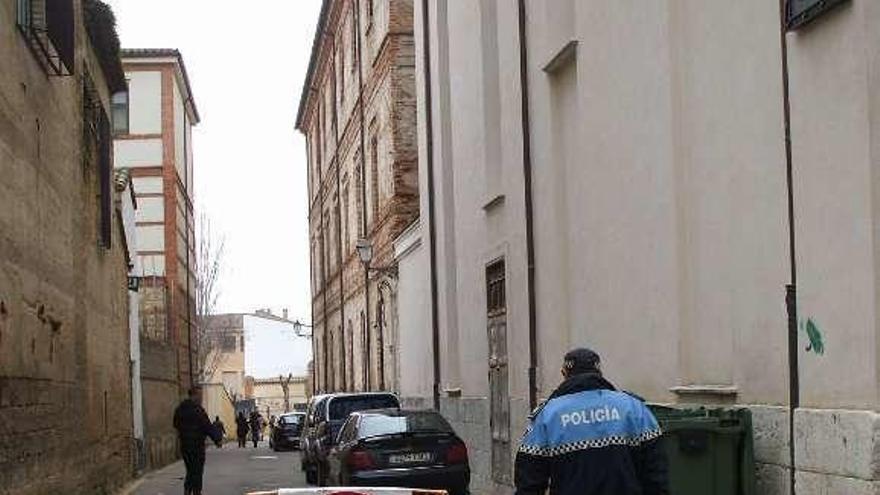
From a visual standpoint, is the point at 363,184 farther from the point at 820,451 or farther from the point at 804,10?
the point at 820,451

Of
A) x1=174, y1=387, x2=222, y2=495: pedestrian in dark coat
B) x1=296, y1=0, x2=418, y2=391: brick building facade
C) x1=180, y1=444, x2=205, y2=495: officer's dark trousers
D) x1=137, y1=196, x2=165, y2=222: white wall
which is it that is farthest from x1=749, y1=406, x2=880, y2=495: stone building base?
x1=137, y1=196, x2=165, y2=222: white wall

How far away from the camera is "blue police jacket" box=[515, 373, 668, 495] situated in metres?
6.54

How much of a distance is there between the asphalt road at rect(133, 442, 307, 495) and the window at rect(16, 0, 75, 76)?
1009 cm

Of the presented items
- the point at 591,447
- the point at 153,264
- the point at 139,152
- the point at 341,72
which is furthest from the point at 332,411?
the point at 139,152

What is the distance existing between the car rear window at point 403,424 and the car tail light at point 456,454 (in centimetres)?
24

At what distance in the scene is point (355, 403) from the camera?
76.4ft

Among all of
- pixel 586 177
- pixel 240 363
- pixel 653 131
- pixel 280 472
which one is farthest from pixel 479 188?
pixel 240 363

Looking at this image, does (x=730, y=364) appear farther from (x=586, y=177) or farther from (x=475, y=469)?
(x=475, y=469)

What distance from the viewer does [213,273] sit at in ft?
211

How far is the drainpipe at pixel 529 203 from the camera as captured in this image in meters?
15.8

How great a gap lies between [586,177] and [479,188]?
5.25 m

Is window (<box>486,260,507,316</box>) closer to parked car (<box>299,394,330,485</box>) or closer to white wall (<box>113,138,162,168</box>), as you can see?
parked car (<box>299,394,330,485</box>)

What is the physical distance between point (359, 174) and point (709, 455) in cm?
2851

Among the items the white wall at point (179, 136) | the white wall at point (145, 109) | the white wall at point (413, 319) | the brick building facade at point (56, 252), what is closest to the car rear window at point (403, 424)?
the brick building facade at point (56, 252)
